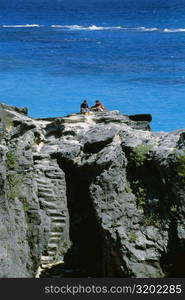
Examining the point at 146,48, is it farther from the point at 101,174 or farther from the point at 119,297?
the point at 119,297

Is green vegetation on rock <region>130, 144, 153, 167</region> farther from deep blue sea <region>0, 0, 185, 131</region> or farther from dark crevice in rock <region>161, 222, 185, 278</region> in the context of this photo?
deep blue sea <region>0, 0, 185, 131</region>

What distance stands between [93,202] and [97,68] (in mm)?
25548

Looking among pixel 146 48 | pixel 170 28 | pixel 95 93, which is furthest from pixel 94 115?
pixel 170 28

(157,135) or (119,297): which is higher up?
(157,135)

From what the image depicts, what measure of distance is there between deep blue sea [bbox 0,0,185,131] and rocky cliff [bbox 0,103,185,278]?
1394 cm

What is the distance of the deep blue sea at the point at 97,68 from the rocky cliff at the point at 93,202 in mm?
13943

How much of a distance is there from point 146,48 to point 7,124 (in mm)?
28421

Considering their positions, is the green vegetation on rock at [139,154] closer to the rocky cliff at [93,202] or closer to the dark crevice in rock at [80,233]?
the rocky cliff at [93,202]

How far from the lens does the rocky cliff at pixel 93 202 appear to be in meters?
17.0

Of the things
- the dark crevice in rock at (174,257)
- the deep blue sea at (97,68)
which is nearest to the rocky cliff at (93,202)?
the dark crevice in rock at (174,257)

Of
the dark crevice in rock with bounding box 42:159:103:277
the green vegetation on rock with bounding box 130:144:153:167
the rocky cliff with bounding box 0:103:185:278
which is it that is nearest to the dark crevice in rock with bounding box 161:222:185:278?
the rocky cliff with bounding box 0:103:185:278

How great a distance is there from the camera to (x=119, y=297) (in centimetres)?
1359

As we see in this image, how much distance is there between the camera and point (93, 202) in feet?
59.4

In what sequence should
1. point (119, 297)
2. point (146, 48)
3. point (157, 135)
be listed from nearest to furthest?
point (119, 297) → point (157, 135) → point (146, 48)
